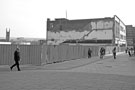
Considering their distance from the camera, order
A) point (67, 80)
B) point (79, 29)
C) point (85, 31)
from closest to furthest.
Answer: point (67, 80), point (85, 31), point (79, 29)

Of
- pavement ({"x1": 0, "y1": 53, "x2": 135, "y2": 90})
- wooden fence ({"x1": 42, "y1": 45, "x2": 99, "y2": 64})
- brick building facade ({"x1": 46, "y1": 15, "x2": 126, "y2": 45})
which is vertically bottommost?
pavement ({"x1": 0, "y1": 53, "x2": 135, "y2": 90})

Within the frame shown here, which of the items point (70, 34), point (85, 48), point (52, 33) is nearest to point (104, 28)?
point (70, 34)

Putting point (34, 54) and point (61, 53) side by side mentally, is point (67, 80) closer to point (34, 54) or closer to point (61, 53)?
point (34, 54)

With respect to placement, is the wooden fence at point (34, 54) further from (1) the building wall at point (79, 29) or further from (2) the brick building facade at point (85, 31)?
(1) the building wall at point (79, 29)

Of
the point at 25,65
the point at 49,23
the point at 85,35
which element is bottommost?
the point at 25,65

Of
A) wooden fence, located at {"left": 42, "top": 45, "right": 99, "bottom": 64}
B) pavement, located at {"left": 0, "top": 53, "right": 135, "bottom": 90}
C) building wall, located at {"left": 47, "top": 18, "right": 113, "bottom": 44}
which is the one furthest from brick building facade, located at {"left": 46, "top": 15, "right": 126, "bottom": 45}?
pavement, located at {"left": 0, "top": 53, "right": 135, "bottom": 90}

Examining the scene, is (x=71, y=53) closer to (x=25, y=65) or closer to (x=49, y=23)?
(x=25, y=65)

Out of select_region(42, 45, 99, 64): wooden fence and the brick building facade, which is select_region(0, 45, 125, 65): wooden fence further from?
the brick building facade

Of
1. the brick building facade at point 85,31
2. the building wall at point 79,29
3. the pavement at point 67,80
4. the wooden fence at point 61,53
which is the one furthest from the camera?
the building wall at point 79,29

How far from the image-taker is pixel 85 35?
197 ft

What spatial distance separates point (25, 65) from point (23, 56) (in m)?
0.81

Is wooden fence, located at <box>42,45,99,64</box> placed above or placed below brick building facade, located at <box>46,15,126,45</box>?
below

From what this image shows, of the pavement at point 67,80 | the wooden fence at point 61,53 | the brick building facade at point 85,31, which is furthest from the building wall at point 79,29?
the pavement at point 67,80

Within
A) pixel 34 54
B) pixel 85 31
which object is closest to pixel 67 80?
pixel 34 54
